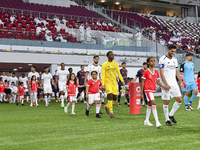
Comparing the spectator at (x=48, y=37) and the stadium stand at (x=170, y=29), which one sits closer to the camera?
the spectator at (x=48, y=37)

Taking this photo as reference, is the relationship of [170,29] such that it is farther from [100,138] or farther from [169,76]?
[100,138]

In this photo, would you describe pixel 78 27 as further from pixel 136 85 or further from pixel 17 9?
pixel 136 85

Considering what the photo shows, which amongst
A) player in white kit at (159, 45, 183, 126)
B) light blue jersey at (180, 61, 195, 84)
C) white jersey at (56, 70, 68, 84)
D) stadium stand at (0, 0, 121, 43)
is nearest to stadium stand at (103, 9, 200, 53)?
stadium stand at (0, 0, 121, 43)

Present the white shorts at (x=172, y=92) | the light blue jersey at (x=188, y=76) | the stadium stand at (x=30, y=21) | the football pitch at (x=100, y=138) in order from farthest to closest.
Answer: the stadium stand at (x=30, y=21), the light blue jersey at (x=188, y=76), the white shorts at (x=172, y=92), the football pitch at (x=100, y=138)

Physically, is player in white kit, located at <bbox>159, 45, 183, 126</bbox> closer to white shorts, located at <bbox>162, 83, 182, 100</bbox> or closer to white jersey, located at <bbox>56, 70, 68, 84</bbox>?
white shorts, located at <bbox>162, 83, 182, 100</bbox>

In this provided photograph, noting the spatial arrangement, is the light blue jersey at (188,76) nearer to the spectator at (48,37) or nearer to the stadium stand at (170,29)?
the spectator at (48,37)

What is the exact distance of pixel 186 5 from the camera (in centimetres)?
5203

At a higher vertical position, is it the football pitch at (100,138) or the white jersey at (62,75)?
the white jersey at (62,75)

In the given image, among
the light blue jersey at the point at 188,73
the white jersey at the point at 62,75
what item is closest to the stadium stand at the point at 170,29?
the white jersey at the point at 62,75

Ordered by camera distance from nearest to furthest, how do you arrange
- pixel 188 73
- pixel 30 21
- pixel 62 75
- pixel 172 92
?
1. pixel 172 92
2. pixel 188 73
3. pixel 62 75
4. pixel 30 21

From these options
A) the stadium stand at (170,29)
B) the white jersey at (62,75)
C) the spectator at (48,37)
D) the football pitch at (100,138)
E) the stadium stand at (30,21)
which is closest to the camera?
the football pitch at (100,138)

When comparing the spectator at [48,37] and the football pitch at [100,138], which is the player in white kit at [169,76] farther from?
the spectator at [48,37]

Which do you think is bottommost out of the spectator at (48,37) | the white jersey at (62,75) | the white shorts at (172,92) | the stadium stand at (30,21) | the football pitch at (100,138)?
the football pitch at (100,138)

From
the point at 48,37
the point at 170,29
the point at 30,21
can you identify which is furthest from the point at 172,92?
the point at 170,29
